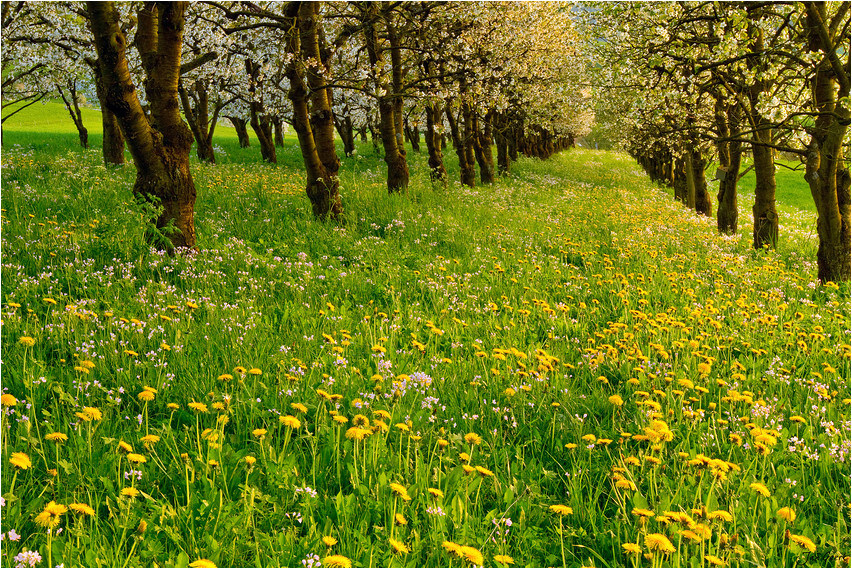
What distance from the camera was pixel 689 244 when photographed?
38.4 ft

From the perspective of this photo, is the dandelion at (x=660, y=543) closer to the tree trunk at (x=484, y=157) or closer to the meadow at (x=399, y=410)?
the meadow at (x=399, y=410)

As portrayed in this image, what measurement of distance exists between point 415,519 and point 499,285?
5.03 m

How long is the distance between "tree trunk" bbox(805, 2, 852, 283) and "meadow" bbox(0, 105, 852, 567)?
4.37 ft

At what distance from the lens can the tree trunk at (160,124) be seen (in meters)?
7.17

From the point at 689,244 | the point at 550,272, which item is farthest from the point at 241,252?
the point at 689,244

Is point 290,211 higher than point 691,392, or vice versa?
point 290,211

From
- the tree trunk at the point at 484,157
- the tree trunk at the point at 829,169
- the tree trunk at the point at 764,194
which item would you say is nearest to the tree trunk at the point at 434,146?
the tree trunk at the point at 484,157

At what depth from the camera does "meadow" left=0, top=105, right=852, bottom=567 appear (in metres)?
2.59

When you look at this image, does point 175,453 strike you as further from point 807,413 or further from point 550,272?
point 550,272

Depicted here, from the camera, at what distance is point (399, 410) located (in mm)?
3680

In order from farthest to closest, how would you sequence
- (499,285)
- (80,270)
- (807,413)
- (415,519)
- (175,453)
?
(499,285), (80,270), (807,413), (175,453), (415,519)

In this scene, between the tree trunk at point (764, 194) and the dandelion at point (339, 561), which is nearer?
the dandelion at point (339, 561)

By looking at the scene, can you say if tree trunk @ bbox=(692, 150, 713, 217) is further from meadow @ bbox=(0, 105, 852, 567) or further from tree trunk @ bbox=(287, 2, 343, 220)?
tree trunk @ bbox=(287, 2, 343, 220)

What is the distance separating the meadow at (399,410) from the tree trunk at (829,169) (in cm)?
133
